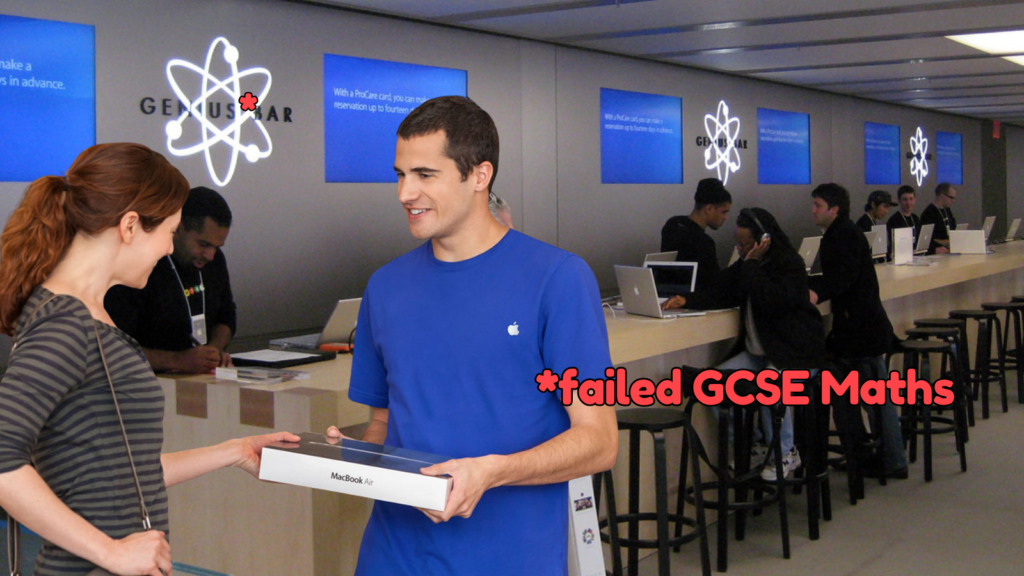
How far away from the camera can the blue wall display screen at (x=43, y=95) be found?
3.76m

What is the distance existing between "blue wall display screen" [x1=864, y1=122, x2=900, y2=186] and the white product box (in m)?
10.5

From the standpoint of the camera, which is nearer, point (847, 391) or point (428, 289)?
point (428, 289)

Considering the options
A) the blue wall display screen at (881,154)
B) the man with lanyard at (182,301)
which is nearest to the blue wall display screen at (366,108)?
the man with lanyard at (182,301)

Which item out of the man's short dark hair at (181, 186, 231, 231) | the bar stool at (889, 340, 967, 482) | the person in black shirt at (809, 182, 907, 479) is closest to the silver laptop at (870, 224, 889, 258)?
the bar stool at (889, 340, 967, 482)

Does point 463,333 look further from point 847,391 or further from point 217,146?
point 847,391

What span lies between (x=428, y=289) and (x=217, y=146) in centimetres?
329

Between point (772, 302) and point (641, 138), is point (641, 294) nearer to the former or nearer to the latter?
point (772, 302)

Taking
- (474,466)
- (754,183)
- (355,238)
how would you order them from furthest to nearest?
(754,183)
(355,238)
(474,466)

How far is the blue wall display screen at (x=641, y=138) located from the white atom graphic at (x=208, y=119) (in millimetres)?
3047

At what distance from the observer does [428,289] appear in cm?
155

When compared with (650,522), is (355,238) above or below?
above

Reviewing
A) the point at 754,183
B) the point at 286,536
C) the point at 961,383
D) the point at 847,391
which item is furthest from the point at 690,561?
the point at 754,183

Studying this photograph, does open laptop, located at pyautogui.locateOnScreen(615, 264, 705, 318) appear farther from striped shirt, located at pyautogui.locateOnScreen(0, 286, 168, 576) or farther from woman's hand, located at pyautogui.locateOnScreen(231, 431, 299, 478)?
striped shirt, located at pyautogui.locateOnScreen(0, 286, 168, 576)

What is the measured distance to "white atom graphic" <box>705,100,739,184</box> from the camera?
27.1 ft
